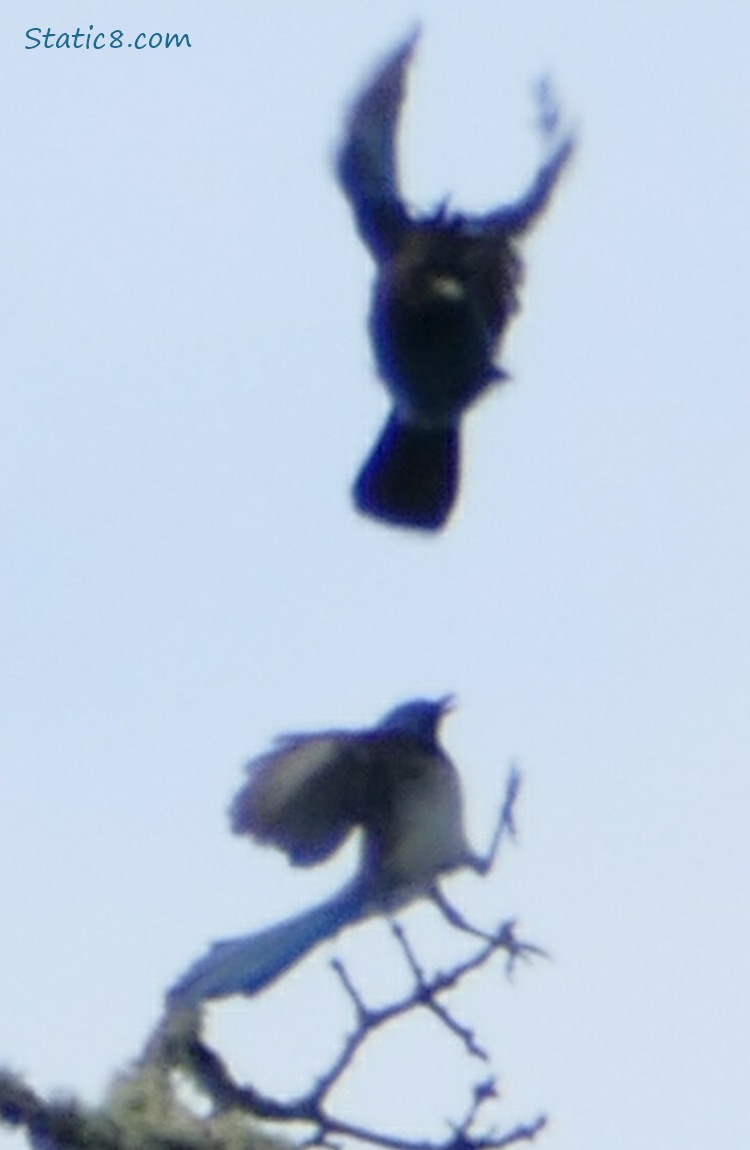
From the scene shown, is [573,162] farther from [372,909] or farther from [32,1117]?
[32,1117]

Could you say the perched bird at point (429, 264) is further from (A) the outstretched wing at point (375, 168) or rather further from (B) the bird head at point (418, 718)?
(B) the bird head at point (418, 718)

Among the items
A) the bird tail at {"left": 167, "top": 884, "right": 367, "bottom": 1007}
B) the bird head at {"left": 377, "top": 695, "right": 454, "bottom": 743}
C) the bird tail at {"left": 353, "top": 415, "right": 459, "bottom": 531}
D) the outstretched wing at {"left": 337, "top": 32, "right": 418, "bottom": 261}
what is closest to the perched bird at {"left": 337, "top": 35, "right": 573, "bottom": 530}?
the outstretched wing at {"left": 337, "top": 32, "right": 418, "bottom": 261}

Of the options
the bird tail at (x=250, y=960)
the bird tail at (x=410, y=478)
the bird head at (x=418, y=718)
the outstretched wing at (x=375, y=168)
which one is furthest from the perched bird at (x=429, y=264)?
the bird tail at (x=250, y=960)

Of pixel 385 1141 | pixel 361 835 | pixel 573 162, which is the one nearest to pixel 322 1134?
pixel 385 1141

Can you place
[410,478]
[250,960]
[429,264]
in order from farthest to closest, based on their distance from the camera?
[410,478] → [429,264] → [250,960]

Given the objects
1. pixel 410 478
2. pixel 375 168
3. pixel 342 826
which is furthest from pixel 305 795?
pixel 375 168

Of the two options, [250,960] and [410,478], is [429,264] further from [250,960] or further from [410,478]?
[250,960]
